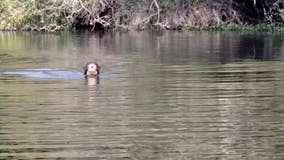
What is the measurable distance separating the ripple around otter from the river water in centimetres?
9

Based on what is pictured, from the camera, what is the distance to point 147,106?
15.4 meters

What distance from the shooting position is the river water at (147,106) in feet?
37.7

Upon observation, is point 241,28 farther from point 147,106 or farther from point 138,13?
point 147,106

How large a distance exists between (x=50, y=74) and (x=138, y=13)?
22804mm

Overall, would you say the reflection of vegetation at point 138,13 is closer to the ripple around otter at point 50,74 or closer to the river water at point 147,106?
the river water at point 147,106

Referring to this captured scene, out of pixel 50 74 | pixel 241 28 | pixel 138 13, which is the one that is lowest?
pixel 50 74

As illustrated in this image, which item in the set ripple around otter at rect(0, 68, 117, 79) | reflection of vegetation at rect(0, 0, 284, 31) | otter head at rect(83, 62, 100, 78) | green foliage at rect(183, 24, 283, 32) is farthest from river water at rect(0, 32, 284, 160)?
reflection of vegetation at rect(0, 0, 284, 31)

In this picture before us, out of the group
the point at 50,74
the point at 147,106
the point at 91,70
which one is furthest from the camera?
the point at 50,74

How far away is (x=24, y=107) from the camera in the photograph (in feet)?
51.0

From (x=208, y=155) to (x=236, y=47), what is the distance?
812 inches

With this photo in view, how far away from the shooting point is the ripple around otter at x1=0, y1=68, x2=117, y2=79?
834 inches

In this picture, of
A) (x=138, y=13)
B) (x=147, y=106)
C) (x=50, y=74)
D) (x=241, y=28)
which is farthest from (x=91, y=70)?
(x=138, y=13)

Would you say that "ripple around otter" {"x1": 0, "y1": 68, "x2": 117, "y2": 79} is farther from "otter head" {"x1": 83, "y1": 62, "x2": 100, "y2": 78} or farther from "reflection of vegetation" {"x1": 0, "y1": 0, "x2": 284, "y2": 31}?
"reflection of vegetation" {"x1": 0, "y1": 0, "x2": 284, "y2": 31}

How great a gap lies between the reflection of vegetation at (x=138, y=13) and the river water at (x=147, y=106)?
13.8 meters
